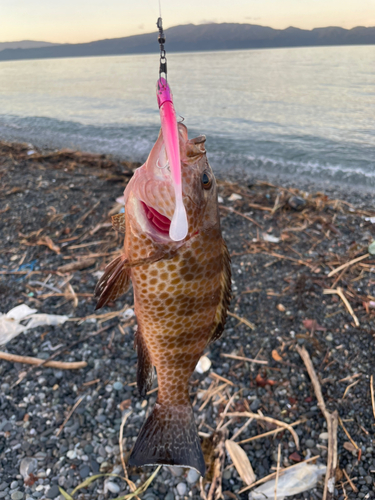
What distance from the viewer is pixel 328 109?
1734 centimetres

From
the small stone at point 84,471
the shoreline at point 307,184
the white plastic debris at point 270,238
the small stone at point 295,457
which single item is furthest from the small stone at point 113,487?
the shoreline at point 307,184

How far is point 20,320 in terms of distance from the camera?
416 centimetres

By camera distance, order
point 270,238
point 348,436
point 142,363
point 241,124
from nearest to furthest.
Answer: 1. point 142,363
2. point 348,436
3. point 270,238
4. point 241,124

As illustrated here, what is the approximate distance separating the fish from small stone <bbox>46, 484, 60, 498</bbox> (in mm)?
1159

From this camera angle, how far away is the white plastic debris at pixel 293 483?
2.62 metres

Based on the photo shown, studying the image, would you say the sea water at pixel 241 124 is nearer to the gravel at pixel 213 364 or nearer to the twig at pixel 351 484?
the gravel at pixel 213 364

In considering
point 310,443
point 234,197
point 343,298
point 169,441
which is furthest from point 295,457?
point 234,197

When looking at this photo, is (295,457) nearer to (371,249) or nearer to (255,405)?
(255,405)

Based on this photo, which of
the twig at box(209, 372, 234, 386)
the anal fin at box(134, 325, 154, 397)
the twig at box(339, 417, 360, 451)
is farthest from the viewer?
the twig at box(209, 372, 234, 386)

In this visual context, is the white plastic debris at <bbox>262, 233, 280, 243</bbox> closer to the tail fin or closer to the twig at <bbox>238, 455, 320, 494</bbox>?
the twig at <bbox>238, 455, 320, 494</bbox>

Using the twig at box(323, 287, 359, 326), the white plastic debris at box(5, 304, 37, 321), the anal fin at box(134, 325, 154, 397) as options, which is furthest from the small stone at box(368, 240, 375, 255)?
the white plastic debris at box(5, 304, 37, 321)

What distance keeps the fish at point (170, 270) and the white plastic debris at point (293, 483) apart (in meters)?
1.14

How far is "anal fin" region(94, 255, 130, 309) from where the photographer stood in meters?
1.54

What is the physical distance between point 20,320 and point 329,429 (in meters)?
3.73
